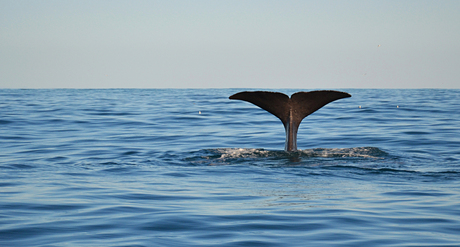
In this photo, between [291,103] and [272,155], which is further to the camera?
[272,155]

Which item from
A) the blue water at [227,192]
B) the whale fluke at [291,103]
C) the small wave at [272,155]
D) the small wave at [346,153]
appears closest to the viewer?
the blue water at [227,192]

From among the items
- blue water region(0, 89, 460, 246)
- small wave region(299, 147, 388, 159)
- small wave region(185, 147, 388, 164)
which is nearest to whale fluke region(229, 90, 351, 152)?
small wave region(185, 147, 388, 164)

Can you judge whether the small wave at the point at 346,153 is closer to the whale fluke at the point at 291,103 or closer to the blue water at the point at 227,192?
the blue water at the point at 227,192

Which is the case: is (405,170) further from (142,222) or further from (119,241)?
(119,241)

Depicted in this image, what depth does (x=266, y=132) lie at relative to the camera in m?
18.2

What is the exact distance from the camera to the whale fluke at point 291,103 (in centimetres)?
1066

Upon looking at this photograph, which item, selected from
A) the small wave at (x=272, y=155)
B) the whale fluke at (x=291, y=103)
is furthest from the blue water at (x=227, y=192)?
the whale fluke at (x=291, y=103)

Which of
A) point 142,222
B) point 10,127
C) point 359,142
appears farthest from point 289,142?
point 10,127

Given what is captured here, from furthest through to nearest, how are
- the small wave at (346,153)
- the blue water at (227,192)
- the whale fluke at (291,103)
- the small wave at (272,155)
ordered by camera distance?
the small wave at (346,153), the small wave at (272,155), the whale fluke at (291,103), the blue water at (227,192)

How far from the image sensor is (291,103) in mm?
10984

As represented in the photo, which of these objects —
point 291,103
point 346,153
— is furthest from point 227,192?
point 346,153

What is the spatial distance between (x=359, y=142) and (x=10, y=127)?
41.6 feet

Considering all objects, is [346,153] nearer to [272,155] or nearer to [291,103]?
[272,155]

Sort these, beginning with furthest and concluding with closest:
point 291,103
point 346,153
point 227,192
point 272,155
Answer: point 346,153 → point 272,155 → point 291,103 → point 227,192
